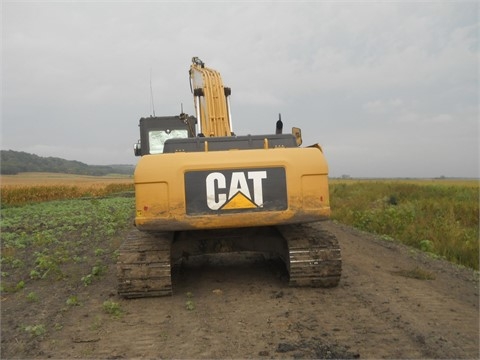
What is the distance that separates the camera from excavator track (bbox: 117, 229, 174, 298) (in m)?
5.13

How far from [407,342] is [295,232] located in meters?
2.31

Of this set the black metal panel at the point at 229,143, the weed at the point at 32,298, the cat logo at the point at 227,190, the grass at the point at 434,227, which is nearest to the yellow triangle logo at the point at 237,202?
the cat logo at the point at 227,190

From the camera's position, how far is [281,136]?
5.56 m

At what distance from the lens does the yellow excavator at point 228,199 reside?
192 inches

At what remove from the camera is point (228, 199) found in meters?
4.92

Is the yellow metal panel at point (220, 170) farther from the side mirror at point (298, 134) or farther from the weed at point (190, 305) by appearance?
the side mirror at point (298, 134)

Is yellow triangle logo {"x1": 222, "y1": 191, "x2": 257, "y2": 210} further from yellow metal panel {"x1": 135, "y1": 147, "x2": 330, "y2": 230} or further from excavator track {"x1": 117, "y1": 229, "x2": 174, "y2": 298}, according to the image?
excavator track {"x1": 117, "y1": 229, "x2": 174, "y2": 298}

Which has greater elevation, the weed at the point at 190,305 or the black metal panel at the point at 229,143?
the black metal panel at the point at 229,143

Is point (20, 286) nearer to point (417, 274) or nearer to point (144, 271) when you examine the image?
point (144, 271)

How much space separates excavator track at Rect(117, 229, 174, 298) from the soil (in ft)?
0.42

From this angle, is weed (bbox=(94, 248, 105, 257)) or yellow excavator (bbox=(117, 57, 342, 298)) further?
weed (bbox=(94, 248, 105, 257))

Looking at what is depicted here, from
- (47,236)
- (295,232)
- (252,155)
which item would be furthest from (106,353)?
(47,236)

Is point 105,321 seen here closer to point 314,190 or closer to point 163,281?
point 163,281

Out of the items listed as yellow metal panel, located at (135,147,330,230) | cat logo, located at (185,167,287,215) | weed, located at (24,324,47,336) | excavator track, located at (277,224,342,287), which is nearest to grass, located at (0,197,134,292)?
weed, located at (24,324,47,336)
